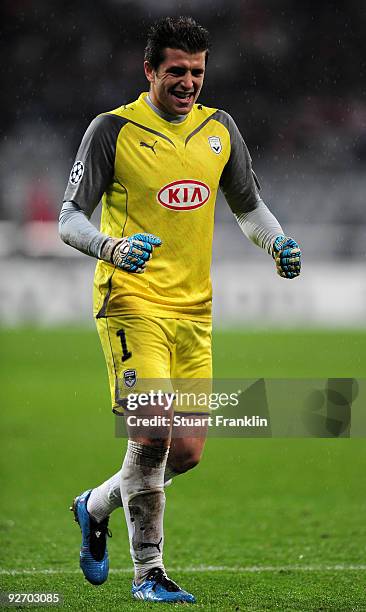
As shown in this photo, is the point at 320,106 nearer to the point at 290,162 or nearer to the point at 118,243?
the point at 290,162

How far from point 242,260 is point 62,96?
4.18 meters

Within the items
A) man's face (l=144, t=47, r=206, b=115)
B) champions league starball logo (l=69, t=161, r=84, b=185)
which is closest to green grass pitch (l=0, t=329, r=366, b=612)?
champions league starball logo (l=69, t=161, r=84, b=185)

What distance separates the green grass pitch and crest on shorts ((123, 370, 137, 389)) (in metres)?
0.73

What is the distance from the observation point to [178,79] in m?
3.87

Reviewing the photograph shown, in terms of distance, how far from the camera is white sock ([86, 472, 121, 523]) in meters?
4.09

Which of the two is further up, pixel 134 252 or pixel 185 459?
pixel 134 252

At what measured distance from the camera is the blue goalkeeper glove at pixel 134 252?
354cm

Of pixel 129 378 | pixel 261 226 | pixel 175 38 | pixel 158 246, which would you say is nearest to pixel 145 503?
pixel 129 378

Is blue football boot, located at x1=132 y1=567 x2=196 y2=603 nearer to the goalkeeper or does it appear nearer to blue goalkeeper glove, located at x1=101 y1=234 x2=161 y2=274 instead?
the goalkeeper

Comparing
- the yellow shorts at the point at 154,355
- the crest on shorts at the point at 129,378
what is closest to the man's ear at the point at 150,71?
the yellow shorts at the point at 154,355

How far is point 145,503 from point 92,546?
431 millimetres

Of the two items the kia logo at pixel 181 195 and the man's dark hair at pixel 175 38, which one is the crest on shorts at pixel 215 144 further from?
the man's dark hair at pixel 175 38

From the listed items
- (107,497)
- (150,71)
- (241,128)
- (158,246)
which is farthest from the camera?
(241,128)

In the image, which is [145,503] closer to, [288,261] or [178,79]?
[288,261]
